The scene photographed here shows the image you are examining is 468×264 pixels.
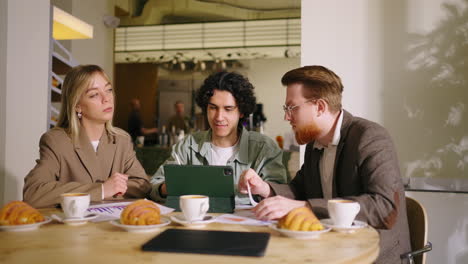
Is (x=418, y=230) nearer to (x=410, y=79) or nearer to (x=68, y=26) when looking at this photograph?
(x=410, y=79)

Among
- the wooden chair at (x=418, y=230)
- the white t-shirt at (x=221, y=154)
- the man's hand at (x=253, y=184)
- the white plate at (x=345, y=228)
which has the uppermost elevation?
the white t-shirt at (x=221, y=154)

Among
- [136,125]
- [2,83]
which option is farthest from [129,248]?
[136,125]

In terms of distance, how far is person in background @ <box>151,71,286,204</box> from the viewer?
2053mm

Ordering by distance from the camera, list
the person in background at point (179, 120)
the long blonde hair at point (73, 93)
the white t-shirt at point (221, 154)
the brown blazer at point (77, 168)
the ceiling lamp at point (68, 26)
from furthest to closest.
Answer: the person in background at point (179, 120)
the ceiling lamp at point (68, 26)
the white t-shirt at point (221, 154)
the long blonde hair at point (73, 93)
the brown blazer at point (77, 168)

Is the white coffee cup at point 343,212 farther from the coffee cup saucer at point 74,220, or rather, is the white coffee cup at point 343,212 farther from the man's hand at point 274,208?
the coffee cup saucer at point 74,220

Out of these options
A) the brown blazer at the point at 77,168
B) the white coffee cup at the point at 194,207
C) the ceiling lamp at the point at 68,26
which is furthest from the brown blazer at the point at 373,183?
the ceiling lamp at the point at 68,26

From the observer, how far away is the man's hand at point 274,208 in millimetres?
1319

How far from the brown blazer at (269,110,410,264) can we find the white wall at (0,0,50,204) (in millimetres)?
2157

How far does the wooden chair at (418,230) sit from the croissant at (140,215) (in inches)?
34.6

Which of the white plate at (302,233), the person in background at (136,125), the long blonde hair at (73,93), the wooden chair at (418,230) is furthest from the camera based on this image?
the person in background at (136,125)

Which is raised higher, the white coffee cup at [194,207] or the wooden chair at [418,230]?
the white coffee cup at [194,207]

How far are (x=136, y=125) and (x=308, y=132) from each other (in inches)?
230

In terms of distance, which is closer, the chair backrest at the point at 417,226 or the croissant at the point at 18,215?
the croissant at the point at 18,215

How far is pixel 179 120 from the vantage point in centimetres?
695
